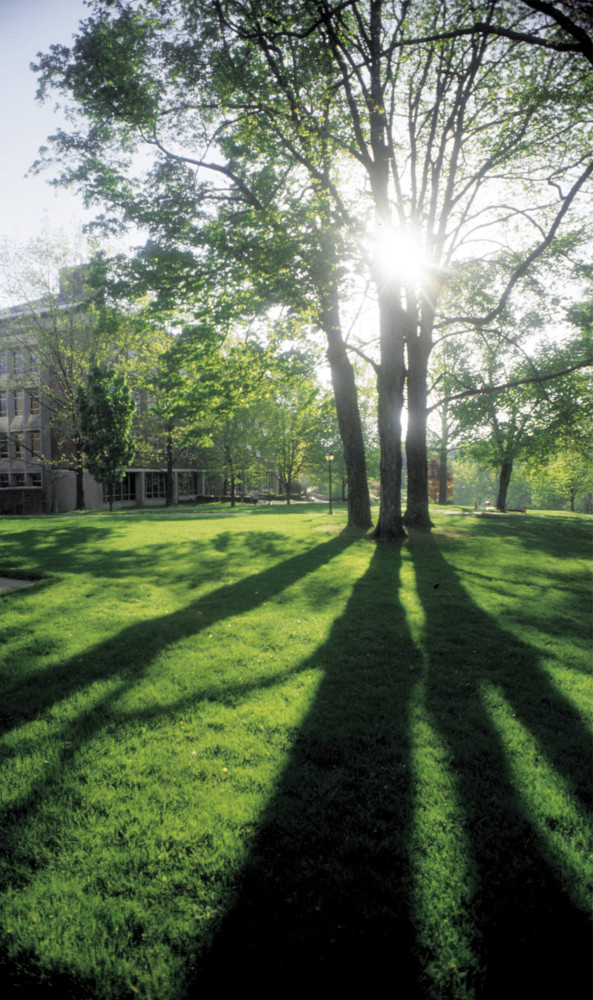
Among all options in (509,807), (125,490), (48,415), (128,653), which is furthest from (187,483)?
(509,807)

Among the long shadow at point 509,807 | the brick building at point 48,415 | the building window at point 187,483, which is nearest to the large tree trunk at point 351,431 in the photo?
the long shadow at point 509,807

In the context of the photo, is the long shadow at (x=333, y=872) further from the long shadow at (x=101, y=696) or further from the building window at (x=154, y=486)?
the building window at (x=154, y=486)

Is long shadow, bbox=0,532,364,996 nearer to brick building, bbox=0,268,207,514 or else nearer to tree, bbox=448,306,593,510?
tree, bbox=448,306,593,510

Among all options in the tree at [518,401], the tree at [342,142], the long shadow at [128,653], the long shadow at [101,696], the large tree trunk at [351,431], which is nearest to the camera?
the long shadow at [101,696]

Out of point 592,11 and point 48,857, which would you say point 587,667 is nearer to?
point 48,857

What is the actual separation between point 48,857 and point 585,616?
702 cm

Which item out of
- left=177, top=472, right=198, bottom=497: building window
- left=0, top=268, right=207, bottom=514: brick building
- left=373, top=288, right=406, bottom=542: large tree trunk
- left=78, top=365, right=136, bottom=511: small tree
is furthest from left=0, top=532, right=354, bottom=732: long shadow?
left=177, top=472, right=198, bottom=497: building window

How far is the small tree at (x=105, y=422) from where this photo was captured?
2812 cm

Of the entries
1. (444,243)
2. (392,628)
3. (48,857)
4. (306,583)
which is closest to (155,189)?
(444,243)

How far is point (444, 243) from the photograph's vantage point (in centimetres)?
1577

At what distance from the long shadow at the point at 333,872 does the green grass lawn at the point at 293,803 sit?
11 millimetres

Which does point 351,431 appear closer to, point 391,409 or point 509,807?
point 391,409

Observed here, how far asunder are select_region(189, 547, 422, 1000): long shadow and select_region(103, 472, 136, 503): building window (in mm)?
41573

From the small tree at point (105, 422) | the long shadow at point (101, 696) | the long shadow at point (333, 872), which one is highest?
the small tree at point (105, 422)
